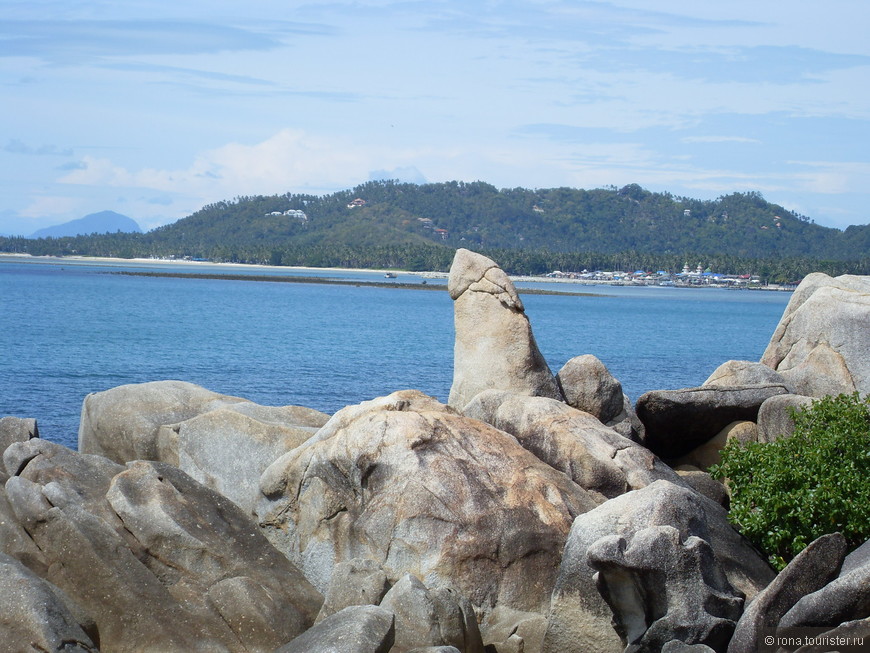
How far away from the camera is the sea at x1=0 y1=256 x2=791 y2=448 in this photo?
4378 cm

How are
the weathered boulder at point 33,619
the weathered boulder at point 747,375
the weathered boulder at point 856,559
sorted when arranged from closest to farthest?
the weathered boulder at point 33,619 < the weathered boulder at point 856,559 < the weathered boulder at point 747,375

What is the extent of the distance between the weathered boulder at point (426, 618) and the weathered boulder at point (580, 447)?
360 cm

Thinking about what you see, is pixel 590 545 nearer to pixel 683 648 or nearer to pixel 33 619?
pixel 683 648

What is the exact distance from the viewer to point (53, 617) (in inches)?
440

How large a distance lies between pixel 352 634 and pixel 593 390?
9.50m

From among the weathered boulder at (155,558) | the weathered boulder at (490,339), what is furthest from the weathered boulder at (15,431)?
the weathered boulder at (490,339)

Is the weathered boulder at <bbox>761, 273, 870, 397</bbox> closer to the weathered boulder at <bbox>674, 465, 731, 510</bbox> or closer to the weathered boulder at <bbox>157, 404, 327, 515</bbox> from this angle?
the weathered boulder at <bbox>674, 465, 731, 510</bbox>

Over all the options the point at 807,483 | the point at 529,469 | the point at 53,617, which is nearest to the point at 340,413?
the point at 529,469

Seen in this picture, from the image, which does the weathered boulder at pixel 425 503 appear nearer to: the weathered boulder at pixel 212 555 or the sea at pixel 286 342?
the weathered boulder at pixel 212 555

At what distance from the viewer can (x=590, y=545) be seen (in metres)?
12.3

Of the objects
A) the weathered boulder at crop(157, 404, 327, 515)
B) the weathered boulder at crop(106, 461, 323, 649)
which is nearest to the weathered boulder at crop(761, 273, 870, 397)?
the weathered boulder at crop(157, 404, 327, 515)

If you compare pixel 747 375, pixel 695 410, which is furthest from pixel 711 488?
pixel 747 375

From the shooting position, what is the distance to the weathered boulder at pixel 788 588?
11.3m

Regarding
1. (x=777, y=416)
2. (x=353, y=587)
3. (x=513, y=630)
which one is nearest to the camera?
(x=353, y=587)
